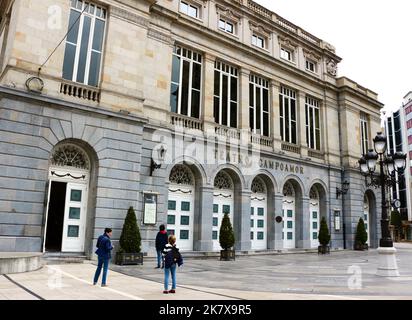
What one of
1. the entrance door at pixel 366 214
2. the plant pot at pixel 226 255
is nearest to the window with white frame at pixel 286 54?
the entrance door at pixel 366 214

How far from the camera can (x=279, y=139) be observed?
23.8 metres

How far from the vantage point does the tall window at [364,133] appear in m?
30.7

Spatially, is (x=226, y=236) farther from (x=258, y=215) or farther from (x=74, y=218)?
(x=74, y=218)

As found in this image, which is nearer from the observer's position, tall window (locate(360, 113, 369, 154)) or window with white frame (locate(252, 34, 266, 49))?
window with white frame (locate(252, 34, 266, 49))

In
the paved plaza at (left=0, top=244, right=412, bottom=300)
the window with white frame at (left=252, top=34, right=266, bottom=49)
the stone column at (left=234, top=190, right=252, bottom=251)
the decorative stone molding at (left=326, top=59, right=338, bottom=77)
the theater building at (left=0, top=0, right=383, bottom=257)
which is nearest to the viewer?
the paved plaza at (left=0, top=244, right=412, bottom=300)

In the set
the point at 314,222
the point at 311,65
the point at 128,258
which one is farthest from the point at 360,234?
the point at 128,258

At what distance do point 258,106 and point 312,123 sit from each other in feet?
19.9

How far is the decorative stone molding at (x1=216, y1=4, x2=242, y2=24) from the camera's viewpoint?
22.2 m

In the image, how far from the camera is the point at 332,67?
2986 centimetres

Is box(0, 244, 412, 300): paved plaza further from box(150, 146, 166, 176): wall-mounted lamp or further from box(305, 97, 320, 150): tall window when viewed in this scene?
box(305, 97, 320, 150): tall window

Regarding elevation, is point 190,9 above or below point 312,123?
above

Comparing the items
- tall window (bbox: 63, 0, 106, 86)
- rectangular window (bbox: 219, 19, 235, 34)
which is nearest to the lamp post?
tall window (bbox: 63, 0, 106, 86)

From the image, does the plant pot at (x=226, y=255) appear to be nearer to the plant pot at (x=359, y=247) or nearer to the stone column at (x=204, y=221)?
the stone column at (x=204, y=221)

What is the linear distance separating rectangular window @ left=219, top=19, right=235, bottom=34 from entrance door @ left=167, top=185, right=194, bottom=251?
1052 centimetres
